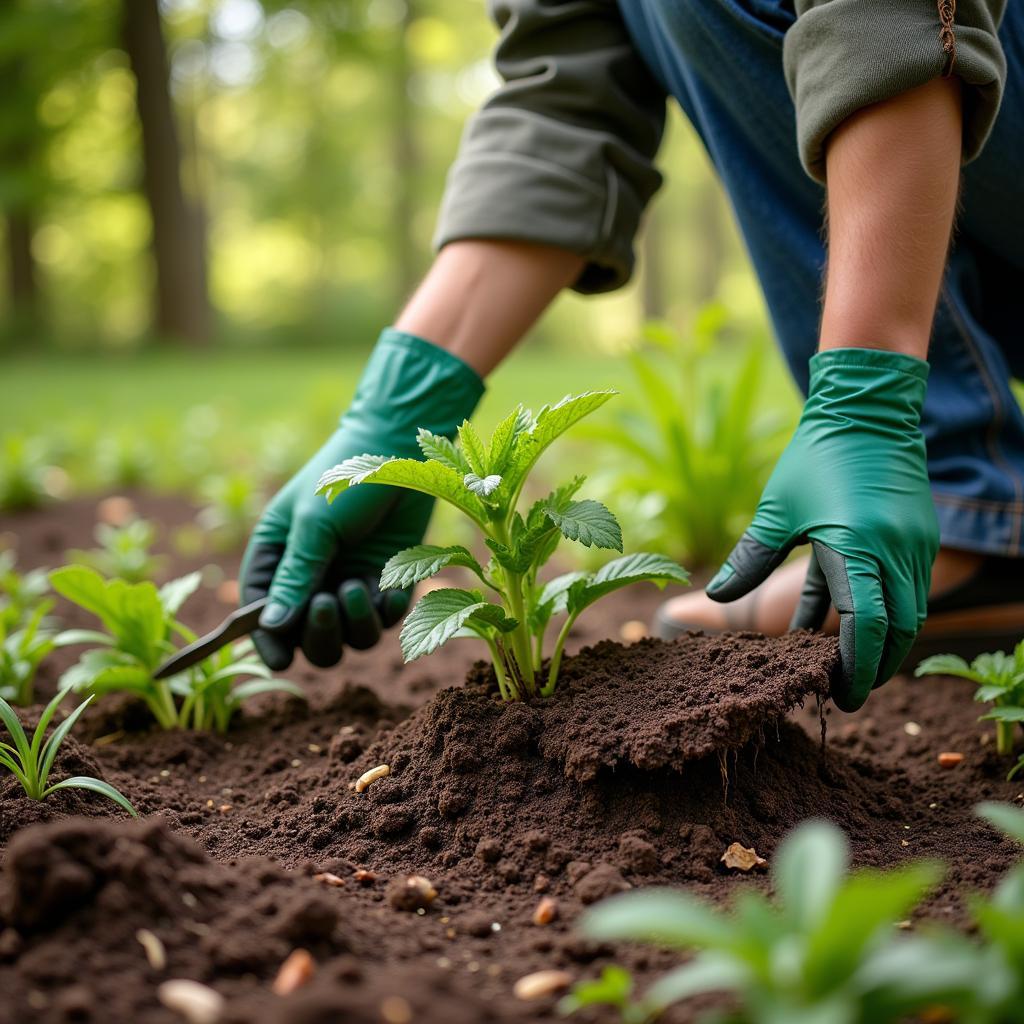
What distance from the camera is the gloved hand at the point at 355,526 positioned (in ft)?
6.29

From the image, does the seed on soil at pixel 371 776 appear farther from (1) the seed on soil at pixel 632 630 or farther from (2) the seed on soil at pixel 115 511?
(2) the seed on soil at pixel 115 511

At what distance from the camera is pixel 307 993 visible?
2.91 feet

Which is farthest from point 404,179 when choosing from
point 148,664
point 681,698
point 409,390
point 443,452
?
point 681,698

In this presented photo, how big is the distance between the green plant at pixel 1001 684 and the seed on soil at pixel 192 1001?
1152 mm

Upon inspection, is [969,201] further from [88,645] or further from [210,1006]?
[88,645]

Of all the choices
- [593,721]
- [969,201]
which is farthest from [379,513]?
[969,201]

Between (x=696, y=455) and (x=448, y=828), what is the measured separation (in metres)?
1.72

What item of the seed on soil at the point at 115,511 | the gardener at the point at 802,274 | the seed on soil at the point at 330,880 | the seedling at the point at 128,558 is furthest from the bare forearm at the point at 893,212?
the seed on soil at the point at 115,511

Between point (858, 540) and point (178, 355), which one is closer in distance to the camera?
point (858, 540)

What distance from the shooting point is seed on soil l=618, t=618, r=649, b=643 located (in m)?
2.57

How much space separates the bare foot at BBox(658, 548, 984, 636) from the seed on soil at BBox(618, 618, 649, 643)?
215mm

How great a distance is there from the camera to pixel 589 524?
135cm

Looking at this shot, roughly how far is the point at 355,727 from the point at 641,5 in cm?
161

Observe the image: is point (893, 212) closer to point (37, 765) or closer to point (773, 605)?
point (773, 605)
